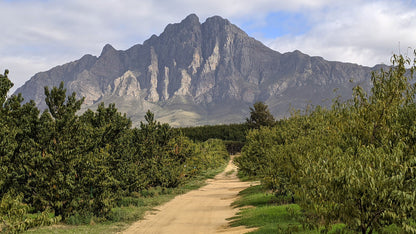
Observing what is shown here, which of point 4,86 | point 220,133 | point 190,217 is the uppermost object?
Answer: point 4,86

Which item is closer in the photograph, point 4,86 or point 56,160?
point 4,86

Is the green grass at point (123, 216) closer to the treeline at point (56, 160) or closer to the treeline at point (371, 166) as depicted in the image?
the treeline at point (56, 160)

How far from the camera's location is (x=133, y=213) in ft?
83.2

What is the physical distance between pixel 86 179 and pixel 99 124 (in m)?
8.10

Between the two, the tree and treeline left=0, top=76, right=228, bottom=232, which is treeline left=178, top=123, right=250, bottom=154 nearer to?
the tree

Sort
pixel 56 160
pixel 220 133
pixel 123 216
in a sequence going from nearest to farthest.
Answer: pixel 56 160 < pixel 123 216 < pixel 220 133

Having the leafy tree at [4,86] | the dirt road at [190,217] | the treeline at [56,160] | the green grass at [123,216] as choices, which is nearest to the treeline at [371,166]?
the dirt road at [190,217]

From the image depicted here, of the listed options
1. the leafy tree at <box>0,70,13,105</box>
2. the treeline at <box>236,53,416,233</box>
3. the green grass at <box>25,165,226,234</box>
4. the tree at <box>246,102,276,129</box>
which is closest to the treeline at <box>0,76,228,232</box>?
the leafy tree at <box>0,70,13,105</box>

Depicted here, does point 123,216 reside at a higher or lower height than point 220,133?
lower

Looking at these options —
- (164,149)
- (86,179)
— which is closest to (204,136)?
(164,149)

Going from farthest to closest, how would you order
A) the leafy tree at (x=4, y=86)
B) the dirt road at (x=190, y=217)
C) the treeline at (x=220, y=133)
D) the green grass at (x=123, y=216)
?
the treeline at (x=220, y=133), the dirt road at (x=190, y=217), the green grass at (x=123, y=216), the leafy tree at (x=4, y=86)

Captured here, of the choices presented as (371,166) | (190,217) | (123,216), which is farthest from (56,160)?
(371,166)

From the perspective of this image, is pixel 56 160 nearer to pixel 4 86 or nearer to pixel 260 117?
pixel 4 86

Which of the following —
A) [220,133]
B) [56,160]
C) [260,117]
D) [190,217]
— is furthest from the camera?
[220,133]
